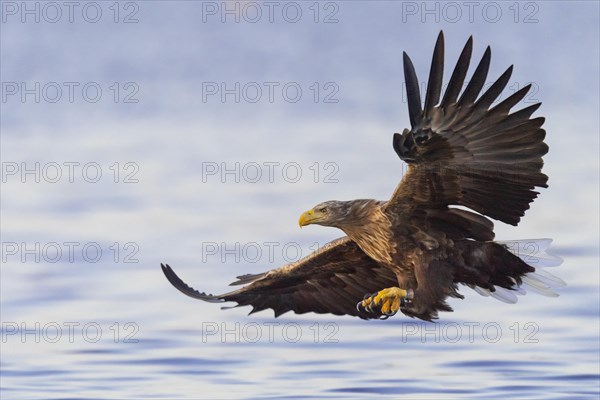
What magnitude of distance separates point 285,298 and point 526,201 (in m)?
2.68

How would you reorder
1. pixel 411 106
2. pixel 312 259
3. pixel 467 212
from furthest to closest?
pixel 312 259
pixel 467 212
pixel 411 106

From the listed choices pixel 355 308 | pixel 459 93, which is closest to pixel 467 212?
pixel 459 93

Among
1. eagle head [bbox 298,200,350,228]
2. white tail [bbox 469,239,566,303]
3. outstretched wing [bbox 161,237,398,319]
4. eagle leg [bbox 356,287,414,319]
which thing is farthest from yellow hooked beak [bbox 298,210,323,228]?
white tail [bbox 469,239,566,303]

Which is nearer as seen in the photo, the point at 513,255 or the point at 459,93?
the point at 459,93

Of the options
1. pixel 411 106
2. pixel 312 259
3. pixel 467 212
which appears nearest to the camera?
pixel 411 106

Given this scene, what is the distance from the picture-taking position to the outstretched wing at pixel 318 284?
10.0 m

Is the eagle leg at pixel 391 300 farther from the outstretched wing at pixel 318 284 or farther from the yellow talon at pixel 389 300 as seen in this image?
the outstretched wing at pixel 318 284

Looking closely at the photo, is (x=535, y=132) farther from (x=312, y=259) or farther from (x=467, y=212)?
(x=312, y=259)

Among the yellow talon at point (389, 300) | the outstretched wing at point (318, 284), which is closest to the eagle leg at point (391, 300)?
the yellow talon at point (389, 300)

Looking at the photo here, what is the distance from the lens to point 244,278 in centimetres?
1043

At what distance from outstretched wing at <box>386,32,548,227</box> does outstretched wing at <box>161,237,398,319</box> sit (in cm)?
139

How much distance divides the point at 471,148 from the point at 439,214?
0.70 m

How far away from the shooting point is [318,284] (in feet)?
34.0

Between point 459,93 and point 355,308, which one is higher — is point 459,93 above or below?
above
